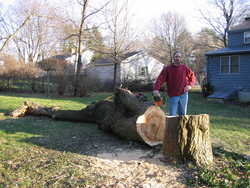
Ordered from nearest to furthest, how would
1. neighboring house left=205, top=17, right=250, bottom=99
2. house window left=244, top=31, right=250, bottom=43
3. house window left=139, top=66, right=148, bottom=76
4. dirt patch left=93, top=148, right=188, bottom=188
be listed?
dirt patch left=93, top=148, right=188, bottom=188
neighboring house left=205, top=17, right=250, bottom=99
house window left=244, top=31, right=250, bottom=43
house window left=139, top=66, right=148, bottom=76

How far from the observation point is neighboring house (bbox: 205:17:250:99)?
15.7 metres

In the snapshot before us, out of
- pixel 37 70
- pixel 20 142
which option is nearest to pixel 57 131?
pixel 20 142

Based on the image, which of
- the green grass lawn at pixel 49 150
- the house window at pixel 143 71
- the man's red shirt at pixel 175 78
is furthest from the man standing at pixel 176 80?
the house window at pixel 143 71

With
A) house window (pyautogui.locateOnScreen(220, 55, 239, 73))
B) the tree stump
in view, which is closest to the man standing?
the tree stump

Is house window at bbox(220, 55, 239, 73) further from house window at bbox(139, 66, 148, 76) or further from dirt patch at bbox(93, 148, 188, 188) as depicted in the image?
dirt patch at bbox(93, 148, 188, 188)

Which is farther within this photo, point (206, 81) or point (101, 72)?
point (101, 72)

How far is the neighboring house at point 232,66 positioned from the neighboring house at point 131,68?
955cm

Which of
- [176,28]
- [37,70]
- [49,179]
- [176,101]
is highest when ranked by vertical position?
[176,28]

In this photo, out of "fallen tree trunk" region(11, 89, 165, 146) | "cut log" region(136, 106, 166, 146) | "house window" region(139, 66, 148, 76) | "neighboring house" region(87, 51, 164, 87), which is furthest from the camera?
"house window" region(139, 66, 148, 76)

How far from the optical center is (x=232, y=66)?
16.4 m

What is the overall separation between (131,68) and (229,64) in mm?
13359

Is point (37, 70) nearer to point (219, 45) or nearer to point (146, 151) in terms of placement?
point (146, 151)

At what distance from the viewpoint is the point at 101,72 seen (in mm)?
29156

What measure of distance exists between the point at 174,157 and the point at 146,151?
0.71 meters
